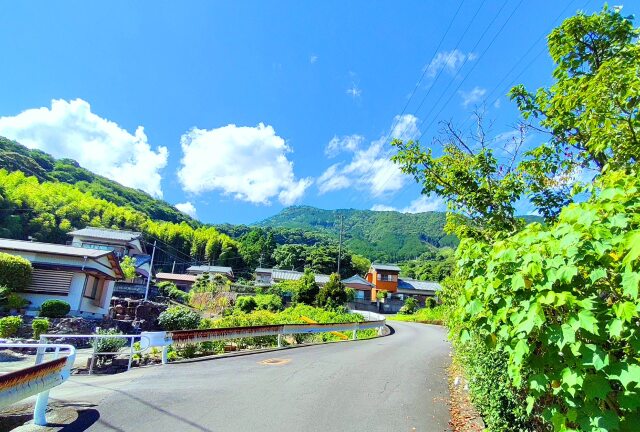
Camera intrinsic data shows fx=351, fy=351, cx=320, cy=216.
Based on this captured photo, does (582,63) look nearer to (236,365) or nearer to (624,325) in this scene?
(624,325)

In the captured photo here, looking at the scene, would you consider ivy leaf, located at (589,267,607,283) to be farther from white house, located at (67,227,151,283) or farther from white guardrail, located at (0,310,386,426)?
white house, located at (67,227,151,283)

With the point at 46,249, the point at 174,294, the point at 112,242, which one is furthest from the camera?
the point at 112,242

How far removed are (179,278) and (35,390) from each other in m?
60.0

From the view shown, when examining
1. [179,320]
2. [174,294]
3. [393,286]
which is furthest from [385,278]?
[179,320]

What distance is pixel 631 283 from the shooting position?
5.73 ft

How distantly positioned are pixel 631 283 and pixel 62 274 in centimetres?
2541

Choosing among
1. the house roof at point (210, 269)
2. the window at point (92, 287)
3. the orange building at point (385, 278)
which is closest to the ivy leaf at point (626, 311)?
the window at point (92, 287)

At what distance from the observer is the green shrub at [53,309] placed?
57.7ft

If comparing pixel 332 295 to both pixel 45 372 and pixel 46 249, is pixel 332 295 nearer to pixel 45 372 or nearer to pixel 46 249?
pixel 46 249

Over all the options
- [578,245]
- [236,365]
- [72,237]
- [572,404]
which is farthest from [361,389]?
[72,237]

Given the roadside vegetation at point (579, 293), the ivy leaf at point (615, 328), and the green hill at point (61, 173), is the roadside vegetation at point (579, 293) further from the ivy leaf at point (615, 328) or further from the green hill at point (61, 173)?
the green hill at point (61, 173)

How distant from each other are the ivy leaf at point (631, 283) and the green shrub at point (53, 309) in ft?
73.3

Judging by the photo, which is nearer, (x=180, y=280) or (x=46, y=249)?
(x=46, y=249)

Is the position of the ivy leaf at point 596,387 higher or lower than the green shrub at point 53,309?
lower
